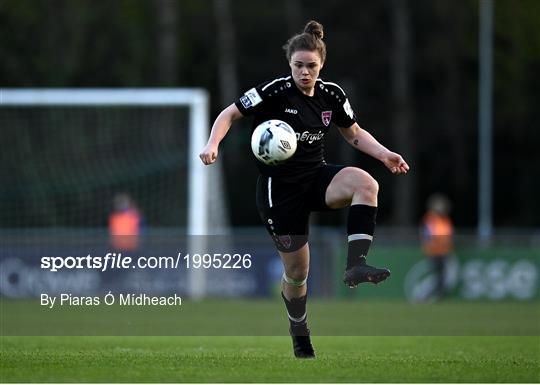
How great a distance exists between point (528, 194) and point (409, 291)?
16093mm

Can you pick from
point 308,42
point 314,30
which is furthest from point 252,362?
point 314,30

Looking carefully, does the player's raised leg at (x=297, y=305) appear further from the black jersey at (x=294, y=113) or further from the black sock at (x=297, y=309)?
the black jersey at (x=294, y=113)

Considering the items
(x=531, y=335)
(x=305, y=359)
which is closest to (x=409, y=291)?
(x=531, y=335)

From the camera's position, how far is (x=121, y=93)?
2244 cm

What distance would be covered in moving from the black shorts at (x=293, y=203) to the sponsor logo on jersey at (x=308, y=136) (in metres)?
0.23

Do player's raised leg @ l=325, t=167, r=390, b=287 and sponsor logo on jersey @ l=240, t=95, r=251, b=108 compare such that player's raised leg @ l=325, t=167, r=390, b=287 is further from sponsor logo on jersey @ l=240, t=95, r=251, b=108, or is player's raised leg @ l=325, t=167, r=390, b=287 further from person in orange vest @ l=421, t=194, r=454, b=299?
person in orange vest @ l=421, t=194, r=454, b=299

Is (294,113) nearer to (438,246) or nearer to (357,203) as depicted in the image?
(357,203)

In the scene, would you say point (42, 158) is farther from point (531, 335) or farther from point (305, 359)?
point (305, 359)

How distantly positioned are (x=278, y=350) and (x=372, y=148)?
231 cm

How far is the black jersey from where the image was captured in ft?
31.2

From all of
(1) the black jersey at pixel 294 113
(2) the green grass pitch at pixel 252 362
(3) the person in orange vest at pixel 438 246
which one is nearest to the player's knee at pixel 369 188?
(1) the black jersey at pixel 294 113

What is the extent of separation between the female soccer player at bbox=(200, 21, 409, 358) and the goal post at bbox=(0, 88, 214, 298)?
1217 cm

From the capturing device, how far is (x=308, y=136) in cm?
952

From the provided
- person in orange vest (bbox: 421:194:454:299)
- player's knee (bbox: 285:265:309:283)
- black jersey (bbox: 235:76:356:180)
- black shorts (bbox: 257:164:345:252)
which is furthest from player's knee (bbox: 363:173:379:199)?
person in orange vest (bbox: 421:194:454:299)
